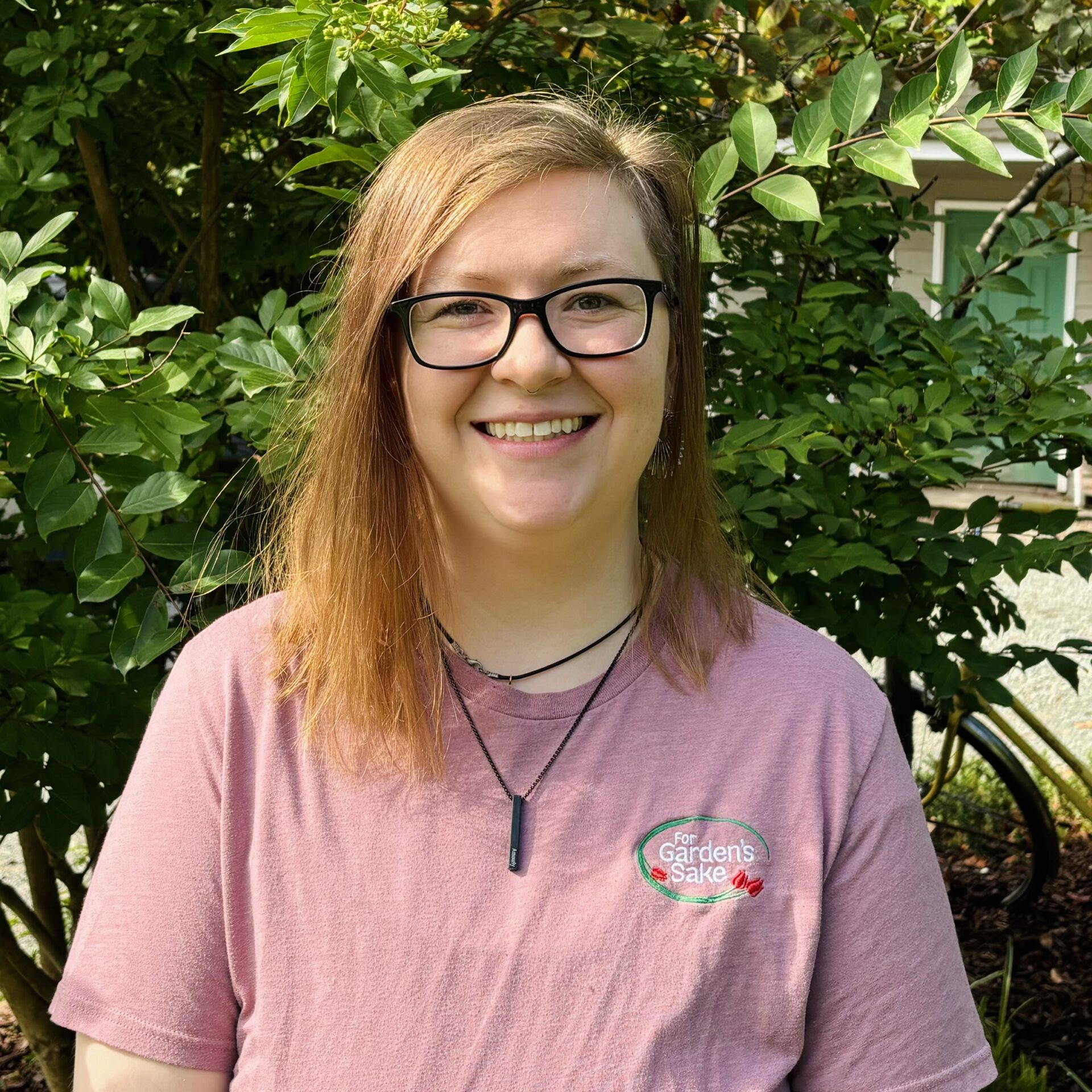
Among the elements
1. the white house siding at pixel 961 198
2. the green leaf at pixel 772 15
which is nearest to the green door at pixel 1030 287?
the white house siding at pixel 961 198

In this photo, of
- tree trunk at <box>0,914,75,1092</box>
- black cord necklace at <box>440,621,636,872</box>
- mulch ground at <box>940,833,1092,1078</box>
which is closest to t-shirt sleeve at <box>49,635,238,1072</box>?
black cord necklace at <box>440,621,636,872</box>

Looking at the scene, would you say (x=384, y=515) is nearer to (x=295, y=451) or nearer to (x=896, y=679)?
(x=295, y=451)

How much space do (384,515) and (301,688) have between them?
0.74 ft

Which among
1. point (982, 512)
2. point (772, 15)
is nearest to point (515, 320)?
point (982, 512)

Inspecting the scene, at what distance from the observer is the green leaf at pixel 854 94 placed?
1672mm

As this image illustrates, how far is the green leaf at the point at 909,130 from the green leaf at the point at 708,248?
0.85ft

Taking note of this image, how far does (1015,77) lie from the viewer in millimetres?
1658

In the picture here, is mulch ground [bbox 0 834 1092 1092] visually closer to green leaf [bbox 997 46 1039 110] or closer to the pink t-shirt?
the pink t-shirt

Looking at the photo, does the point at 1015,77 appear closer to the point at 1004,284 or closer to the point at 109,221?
the point at 1004,284

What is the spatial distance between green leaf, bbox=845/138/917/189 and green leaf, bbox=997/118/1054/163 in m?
0.12

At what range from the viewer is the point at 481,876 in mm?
1360

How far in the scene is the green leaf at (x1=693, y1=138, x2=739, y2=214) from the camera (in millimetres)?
1691

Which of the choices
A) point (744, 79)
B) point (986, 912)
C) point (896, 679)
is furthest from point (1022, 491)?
point (744, 79)

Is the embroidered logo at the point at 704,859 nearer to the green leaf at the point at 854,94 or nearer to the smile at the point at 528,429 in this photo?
the smile at the point at 528,429
